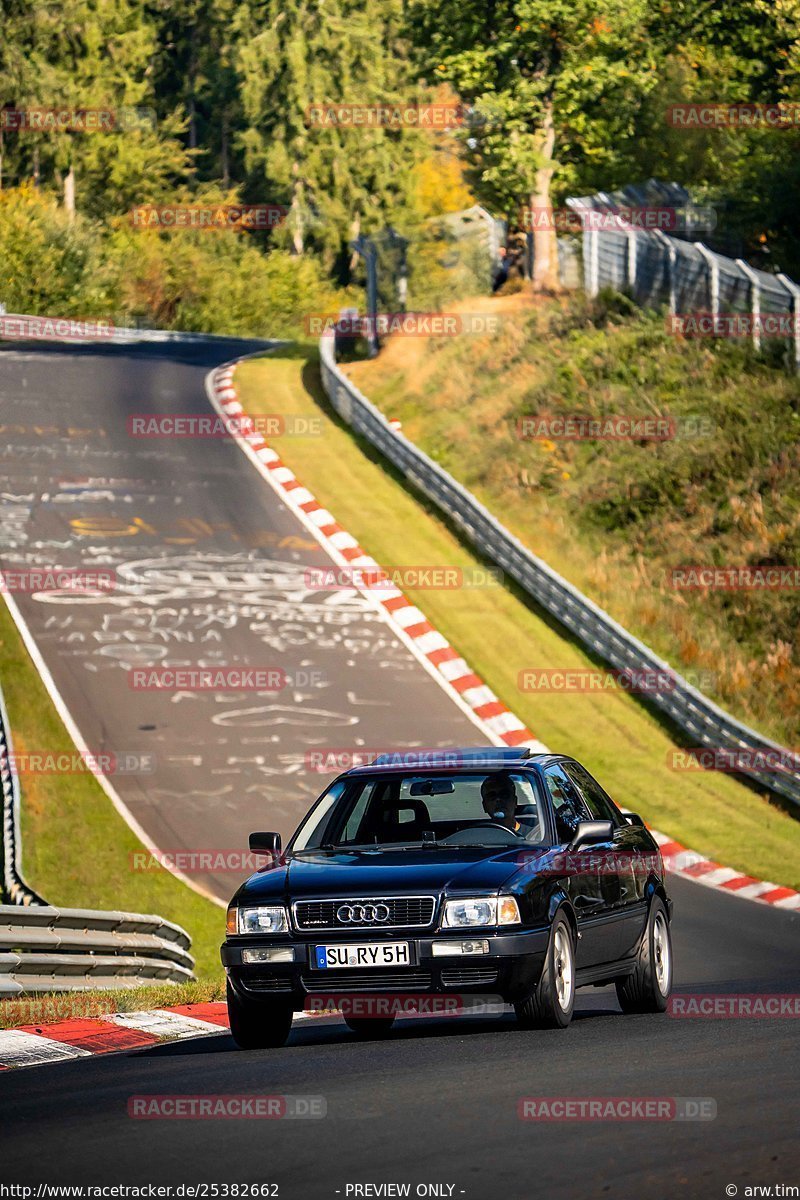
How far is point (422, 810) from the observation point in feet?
33.5

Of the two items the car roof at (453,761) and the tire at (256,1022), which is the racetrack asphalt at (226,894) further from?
the car roof at (453,761)

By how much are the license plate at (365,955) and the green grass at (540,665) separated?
1153cm

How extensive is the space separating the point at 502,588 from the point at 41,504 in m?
8.47

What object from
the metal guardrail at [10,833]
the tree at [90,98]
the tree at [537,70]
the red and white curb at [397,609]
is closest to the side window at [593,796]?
the metal guardrail at [10,833]

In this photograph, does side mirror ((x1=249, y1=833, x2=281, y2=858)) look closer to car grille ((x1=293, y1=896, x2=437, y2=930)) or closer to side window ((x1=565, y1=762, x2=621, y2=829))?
car grille ((x1=293, y1=896, x2=437, y2=930))

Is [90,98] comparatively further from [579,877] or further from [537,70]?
[579,877]

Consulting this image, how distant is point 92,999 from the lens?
39.3 ft

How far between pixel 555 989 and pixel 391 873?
1086 mm

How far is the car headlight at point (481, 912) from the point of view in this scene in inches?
359

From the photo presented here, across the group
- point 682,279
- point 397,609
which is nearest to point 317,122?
point 682,279

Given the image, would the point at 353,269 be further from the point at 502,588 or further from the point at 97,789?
the point at 97,789

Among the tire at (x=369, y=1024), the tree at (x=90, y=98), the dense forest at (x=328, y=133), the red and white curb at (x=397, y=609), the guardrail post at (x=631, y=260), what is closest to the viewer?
the tire at (x=369, y=1024)

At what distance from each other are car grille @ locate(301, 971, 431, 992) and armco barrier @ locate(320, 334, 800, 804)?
14347mm

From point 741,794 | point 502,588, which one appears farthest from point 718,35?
point 741,794
